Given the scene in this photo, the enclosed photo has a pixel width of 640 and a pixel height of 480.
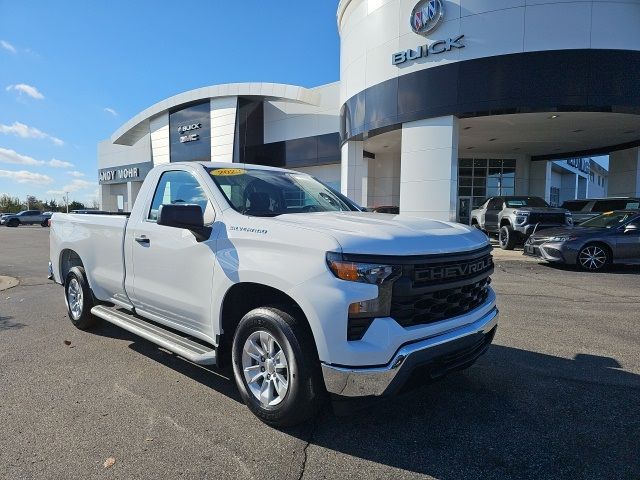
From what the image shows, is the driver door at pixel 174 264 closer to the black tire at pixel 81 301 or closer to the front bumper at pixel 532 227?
the black tire at pixel 81 301

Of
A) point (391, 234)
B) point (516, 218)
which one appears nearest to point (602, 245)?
point (516, 218)

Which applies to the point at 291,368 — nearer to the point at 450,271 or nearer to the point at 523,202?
the point at 450,271

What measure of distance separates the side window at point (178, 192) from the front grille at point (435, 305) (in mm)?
1819

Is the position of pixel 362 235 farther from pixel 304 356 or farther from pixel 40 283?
pixel 40 283

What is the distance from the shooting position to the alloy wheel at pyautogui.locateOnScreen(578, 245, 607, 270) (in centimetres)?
1022

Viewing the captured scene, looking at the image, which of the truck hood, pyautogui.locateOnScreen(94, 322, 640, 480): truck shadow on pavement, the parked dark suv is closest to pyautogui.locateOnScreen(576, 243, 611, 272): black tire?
the parked dark suv

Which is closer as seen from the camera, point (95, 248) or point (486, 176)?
point (95, 248)

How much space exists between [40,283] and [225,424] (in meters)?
7.78

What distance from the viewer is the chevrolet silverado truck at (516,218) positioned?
46.1 feet

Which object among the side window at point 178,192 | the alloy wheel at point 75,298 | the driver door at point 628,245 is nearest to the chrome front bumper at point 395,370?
the side window at point 178,192

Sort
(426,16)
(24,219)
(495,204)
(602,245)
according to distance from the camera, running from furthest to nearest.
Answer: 1. (24,219)
2. (495,204)
3. (426,16)
4. (602,245)

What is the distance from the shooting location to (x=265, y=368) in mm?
3021

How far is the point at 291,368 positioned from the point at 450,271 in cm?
121

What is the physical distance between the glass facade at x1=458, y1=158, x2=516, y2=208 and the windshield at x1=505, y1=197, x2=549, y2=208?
12.3 m
